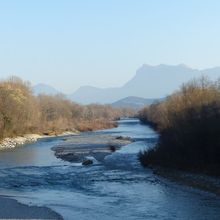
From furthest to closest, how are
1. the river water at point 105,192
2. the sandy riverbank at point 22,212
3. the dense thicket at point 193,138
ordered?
the dense thicket at point 193,138
the river water at point 105,192
the sandy riverbank at point 22,212

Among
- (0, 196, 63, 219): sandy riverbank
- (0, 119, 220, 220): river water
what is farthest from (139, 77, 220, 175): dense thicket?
(0, 196, 63, 219): sandy riverbank

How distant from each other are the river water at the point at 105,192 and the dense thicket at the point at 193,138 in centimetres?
267

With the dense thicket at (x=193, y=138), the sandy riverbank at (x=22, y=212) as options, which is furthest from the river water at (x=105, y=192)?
the dense thicket at (x=193, y=138)

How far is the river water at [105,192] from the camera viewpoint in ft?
81.1

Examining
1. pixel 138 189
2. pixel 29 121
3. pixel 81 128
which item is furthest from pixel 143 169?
pixel 81 128

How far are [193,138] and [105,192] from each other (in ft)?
40.4

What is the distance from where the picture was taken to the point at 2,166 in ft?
158

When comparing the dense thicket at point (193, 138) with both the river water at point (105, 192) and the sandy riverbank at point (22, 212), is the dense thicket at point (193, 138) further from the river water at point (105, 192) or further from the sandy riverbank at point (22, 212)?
the sandy riverbank at point (22, 212)

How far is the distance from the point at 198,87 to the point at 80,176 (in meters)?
22.0

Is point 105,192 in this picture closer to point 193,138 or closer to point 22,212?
point 22,212

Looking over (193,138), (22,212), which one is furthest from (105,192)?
(193,138)

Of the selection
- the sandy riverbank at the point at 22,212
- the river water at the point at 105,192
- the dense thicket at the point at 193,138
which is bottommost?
the river water at the point at 105,192

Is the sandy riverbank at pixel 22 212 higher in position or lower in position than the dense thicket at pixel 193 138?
lower

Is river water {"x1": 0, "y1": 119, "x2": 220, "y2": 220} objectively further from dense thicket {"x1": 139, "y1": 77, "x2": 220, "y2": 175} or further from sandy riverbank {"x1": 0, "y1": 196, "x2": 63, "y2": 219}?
dense thicket {"x1": 139, "y1": 77, "x2": 220, "y2": 175}
